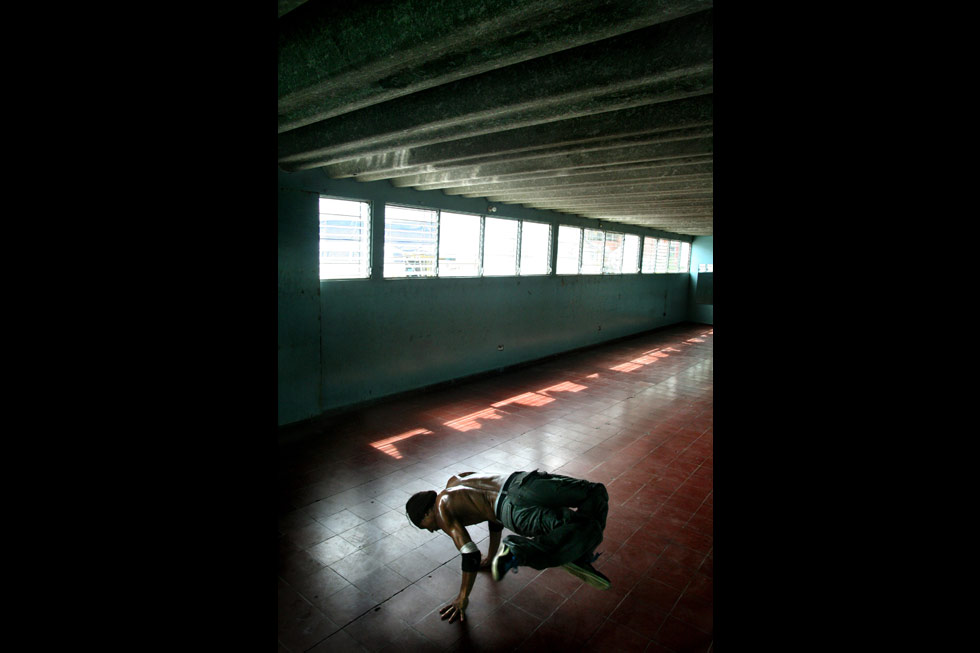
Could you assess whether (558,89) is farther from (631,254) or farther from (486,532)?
(631,254)

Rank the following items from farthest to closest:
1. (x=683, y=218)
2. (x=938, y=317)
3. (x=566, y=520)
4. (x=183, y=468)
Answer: (x=683, y=218) < (x=566, y=520) < (x=183, y=468) < (x=938, y=317)

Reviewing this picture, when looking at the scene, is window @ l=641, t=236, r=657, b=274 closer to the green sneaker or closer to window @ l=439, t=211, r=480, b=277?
window @ l=439, t=211, r=480, b=277

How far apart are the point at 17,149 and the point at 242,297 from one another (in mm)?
296

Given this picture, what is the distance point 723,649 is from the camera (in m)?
0.74

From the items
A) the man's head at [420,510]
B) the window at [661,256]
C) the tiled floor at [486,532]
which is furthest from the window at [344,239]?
the window at [661,256]

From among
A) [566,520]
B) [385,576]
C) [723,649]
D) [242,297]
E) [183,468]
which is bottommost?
[385,576]

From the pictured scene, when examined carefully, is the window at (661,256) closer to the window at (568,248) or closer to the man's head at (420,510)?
the window at (568,248)

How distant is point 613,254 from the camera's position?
1230 cm

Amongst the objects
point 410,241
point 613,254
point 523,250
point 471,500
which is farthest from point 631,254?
point 471,500

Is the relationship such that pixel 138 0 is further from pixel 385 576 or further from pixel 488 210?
pixel 488 210

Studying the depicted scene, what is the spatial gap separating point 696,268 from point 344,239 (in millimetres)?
13413

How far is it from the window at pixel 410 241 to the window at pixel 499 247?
1.22 meters

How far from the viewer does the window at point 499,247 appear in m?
8.46

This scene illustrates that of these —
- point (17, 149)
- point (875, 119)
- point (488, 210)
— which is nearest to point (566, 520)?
point (875, 119)
